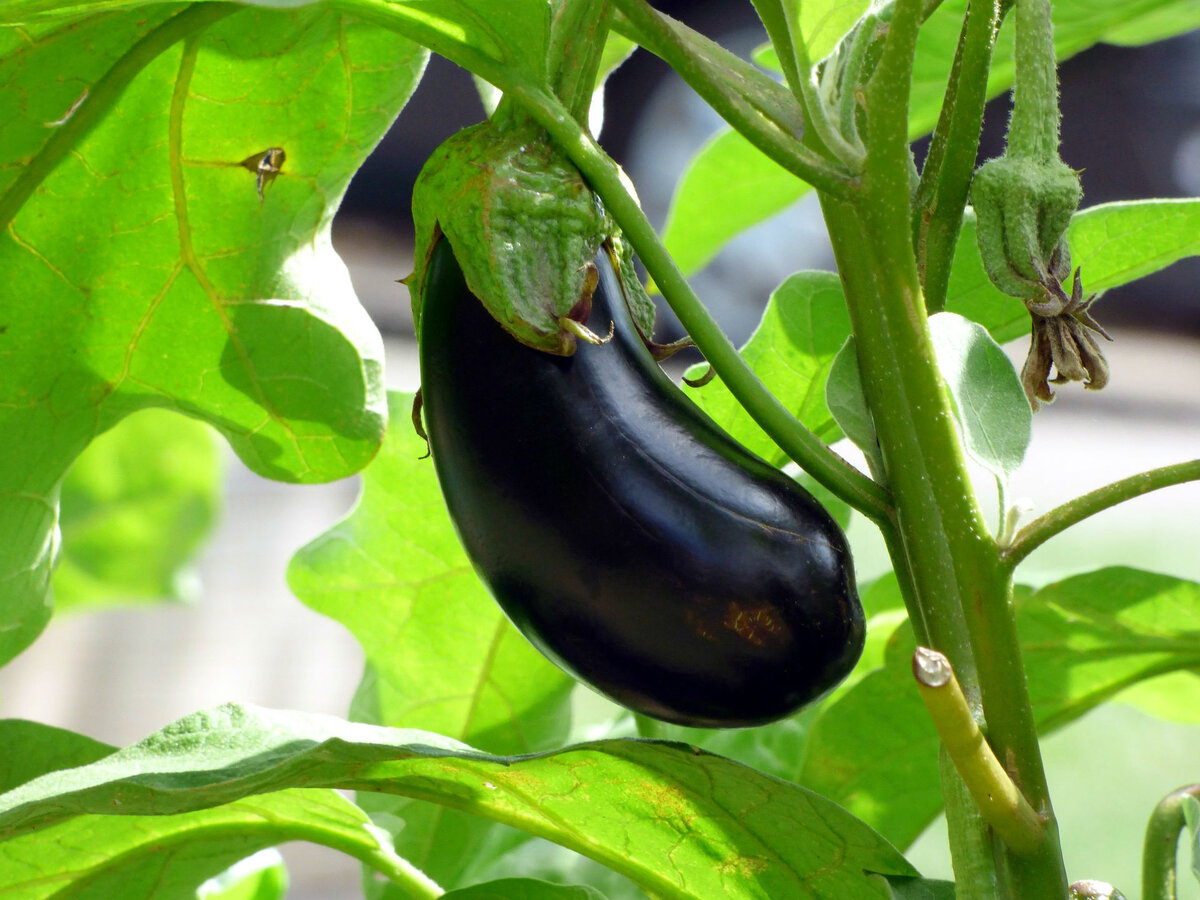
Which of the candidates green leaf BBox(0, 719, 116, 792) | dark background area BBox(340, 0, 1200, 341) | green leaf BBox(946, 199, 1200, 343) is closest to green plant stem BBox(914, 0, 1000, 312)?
green leaf BBox(946, 199, 1200, 343)

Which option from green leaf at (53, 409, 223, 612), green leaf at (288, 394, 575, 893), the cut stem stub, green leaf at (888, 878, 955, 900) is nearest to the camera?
the cut stem stub

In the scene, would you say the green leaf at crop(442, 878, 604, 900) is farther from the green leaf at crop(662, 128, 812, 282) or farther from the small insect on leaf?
the green leaf at crop(662, 128, 812, 282)

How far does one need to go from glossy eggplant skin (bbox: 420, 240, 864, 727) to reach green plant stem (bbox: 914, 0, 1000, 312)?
0.23ft

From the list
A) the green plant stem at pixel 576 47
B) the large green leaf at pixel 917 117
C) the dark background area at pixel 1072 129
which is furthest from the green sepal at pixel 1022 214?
the dark background area at pixel 1072 129

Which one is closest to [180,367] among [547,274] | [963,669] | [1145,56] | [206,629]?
[547,274]

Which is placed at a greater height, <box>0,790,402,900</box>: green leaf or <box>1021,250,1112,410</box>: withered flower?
<box>1021,250,1112,410</box>: withered flower

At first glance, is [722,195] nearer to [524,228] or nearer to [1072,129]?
[524,228]

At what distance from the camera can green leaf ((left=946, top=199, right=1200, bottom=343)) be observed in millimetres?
429

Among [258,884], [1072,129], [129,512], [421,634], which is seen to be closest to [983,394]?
[421,634]

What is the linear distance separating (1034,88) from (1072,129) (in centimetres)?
137

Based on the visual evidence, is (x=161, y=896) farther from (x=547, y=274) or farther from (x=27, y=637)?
(x=547, y=274)

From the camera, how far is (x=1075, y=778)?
1.34 m

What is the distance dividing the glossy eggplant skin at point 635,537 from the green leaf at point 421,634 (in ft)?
Answer: 0.88

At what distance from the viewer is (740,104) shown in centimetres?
29
